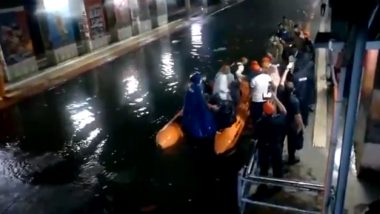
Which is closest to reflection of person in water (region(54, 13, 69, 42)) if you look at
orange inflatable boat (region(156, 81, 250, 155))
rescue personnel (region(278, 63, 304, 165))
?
orange inflatable boat (region(156, 81, 250, 155))

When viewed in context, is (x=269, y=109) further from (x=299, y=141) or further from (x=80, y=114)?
(x=80, y=114)

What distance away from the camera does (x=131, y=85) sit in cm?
1387

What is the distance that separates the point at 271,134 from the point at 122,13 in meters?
17.9

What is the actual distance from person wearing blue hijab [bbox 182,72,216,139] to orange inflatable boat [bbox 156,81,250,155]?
262 millimetres

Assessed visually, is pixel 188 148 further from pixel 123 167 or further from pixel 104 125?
pixel 104 125

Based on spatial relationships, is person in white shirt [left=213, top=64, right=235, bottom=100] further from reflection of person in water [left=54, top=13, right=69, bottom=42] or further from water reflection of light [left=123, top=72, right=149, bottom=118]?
reflection of person in water [left=54, top=13, right=69, bottom=42]

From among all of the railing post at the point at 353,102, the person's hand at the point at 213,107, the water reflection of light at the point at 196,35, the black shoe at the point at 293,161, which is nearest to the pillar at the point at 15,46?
the water reflection of light at the point at 196,35

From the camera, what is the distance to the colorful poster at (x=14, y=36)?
1510 centimetres

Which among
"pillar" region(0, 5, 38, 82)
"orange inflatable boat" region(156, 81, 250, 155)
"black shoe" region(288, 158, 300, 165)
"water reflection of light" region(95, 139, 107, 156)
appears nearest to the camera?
"black shoe" region(288, 158, 300, 165)

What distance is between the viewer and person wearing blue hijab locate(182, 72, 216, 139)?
329 inches

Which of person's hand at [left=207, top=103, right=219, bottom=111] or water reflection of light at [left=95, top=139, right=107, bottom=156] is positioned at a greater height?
person's hand at [left=207, top=103, right=219, bottom=111]

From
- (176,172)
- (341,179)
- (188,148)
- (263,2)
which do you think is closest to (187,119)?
(188,148)

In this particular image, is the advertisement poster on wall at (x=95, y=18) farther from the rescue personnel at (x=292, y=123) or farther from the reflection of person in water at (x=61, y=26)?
the rescue personnel at (x=292, y=123)

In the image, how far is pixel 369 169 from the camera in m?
6.50
